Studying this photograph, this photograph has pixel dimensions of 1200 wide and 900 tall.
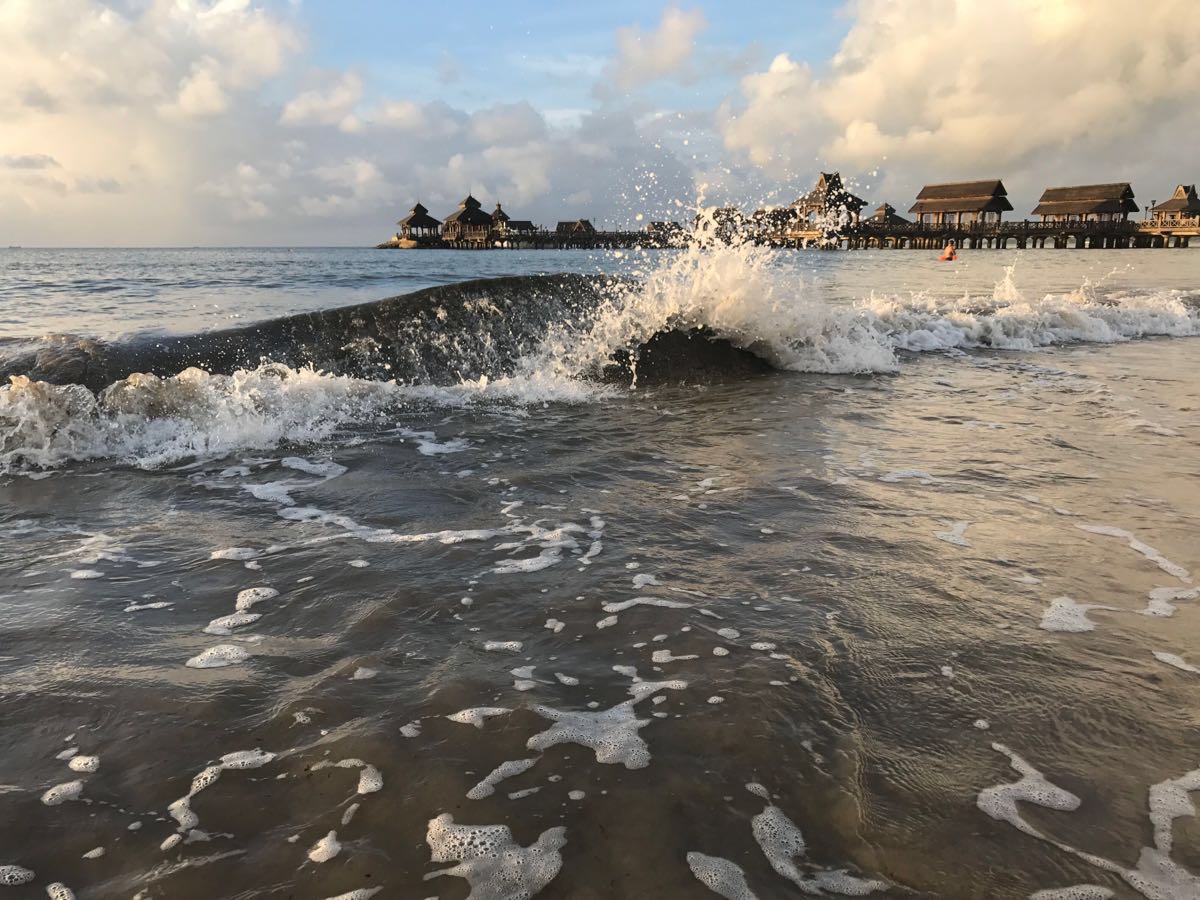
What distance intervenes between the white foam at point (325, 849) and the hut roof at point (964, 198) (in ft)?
254

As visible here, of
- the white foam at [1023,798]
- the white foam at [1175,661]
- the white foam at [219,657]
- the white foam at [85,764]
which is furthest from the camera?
the white foam at [219,657]

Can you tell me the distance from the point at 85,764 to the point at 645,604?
219 centimetres

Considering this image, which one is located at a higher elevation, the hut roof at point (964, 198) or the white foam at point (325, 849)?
the hut roof at point (964, 198)

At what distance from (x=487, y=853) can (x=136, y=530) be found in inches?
144

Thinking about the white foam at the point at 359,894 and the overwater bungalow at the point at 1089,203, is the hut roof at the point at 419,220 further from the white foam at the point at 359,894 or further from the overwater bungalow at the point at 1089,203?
the white foam at the point at 359,894

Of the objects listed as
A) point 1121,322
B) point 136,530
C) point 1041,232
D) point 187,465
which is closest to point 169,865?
point 136,530

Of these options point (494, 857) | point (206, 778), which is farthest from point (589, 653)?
point (206, 778)

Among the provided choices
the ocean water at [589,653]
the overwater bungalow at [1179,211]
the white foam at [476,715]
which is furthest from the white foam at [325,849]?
the overwater bungalow at [1179,211]

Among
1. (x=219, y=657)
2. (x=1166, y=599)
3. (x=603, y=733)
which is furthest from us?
(x=1166, y=599)

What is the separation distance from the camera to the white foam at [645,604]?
10.8 feet

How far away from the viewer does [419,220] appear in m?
83.1

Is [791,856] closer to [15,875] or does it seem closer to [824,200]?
[15,875]

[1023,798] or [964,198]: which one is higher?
[964,198]

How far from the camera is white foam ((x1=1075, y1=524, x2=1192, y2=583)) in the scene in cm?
360
